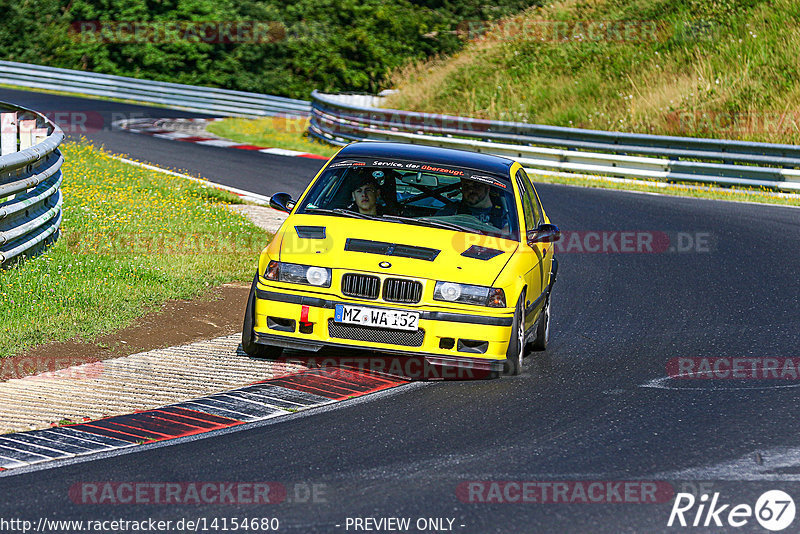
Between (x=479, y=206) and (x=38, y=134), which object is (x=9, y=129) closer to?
(x=38, y=134)

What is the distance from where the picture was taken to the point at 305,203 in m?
9.01

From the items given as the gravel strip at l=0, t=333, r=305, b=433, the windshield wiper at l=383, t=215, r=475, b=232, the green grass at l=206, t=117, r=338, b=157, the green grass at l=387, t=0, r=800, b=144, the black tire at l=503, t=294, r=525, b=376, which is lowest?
the gravel strip at l=0, t=333, r=305, b=433

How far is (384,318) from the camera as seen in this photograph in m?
7.80

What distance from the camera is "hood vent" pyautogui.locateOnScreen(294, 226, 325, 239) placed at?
8352 mm

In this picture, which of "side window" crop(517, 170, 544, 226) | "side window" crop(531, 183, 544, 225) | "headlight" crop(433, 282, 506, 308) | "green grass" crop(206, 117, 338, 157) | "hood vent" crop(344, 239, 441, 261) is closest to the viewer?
"headlight" crop(433, 282, 506, 308)

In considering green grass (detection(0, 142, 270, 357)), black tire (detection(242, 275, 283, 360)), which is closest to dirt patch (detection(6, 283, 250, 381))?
green grass (detection(0, 142, 270, 357))

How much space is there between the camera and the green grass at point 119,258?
9281 mm

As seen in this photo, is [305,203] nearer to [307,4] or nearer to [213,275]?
[213,275]

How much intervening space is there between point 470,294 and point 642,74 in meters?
23.4

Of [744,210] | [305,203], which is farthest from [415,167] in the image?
[744,210]

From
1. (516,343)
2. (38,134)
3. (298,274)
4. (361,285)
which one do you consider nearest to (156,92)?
(38,134)

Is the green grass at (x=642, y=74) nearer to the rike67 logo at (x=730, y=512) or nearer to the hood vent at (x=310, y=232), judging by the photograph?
the hood vent at (x=310, y=232)

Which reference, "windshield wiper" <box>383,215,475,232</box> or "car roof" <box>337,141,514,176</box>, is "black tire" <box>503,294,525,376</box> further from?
"car roof" <box>337,141,514,176</box>

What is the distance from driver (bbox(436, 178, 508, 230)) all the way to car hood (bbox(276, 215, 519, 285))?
0.30m
